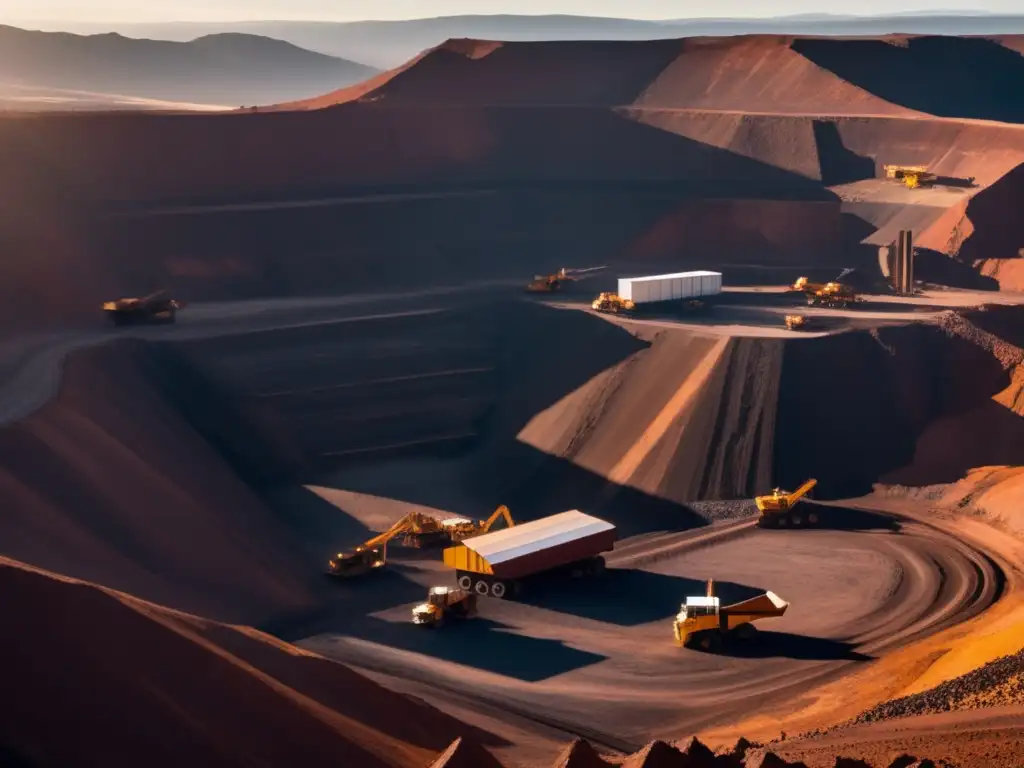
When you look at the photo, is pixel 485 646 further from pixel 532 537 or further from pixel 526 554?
pixel 532 537

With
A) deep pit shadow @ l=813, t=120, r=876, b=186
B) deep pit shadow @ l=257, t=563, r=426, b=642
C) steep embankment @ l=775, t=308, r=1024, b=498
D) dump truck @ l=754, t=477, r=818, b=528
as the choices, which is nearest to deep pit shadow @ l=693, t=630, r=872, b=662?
dump truck @ l=754, t=477, r=818, b=528

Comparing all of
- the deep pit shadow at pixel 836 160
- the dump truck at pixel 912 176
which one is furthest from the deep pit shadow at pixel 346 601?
the deep pit shadow at pixel 836 160

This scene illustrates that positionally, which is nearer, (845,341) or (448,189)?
(845,341)

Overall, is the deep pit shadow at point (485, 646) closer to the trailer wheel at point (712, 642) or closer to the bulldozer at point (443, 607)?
the bulldozer at point (443, 607)

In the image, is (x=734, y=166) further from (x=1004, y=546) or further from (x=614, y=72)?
(x=1004, y=546)

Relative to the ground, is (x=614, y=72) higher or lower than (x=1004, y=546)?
higher

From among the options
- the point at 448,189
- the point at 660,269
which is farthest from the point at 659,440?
the point at 448,189

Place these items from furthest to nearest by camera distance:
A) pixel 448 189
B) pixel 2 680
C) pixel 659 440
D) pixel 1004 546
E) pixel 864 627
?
pixel 448 189 < pixel 659 440 < pixel 1004 546 < pixel 864 627 < pixel 2 680

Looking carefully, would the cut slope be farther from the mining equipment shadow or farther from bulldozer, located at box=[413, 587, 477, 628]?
bulldozer, located at box=[413, 587, 477, 628]
